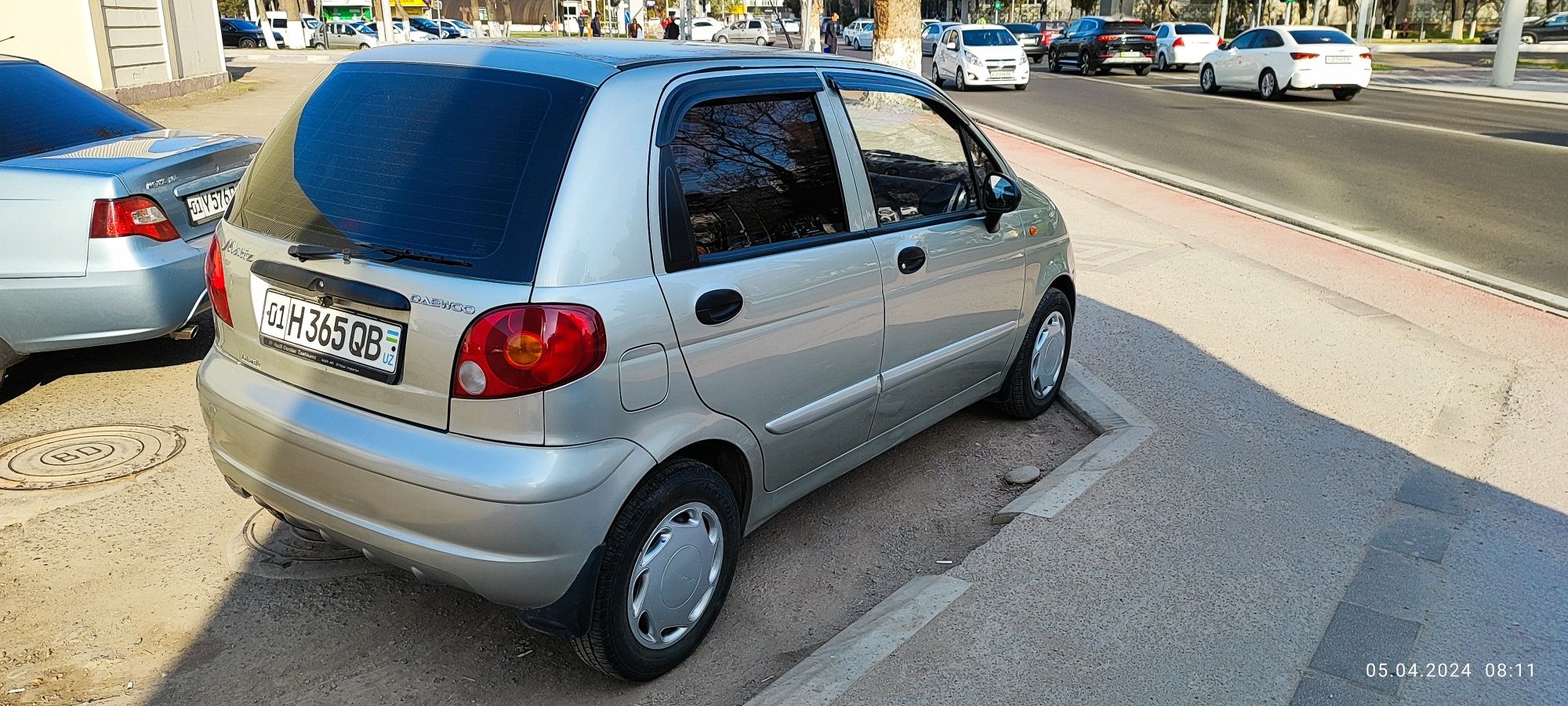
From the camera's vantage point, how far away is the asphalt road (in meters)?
9.95

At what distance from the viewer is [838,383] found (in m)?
3.68

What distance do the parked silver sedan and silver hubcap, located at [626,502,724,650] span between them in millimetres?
3151

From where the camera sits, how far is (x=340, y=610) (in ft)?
11.6

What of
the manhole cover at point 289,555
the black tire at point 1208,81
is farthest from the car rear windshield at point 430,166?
the black tire at point 1208,81

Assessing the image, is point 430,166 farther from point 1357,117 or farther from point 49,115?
point 1357,117

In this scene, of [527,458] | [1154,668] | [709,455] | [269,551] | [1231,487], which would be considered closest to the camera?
[527,458]

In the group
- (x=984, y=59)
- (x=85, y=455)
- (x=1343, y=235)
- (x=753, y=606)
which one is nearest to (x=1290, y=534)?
(x=753, y=606)

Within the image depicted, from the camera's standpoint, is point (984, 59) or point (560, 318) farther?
point (984, 59)

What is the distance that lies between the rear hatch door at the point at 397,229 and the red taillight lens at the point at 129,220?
1.93 meters

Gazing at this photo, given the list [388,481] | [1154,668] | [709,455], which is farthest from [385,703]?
[1154,668]

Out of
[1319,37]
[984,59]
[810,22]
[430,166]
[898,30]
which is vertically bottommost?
[984,59]

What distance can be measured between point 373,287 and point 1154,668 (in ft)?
7.61

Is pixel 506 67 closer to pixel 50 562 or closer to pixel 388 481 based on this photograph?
pixel 388 481

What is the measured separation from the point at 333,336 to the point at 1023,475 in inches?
113
